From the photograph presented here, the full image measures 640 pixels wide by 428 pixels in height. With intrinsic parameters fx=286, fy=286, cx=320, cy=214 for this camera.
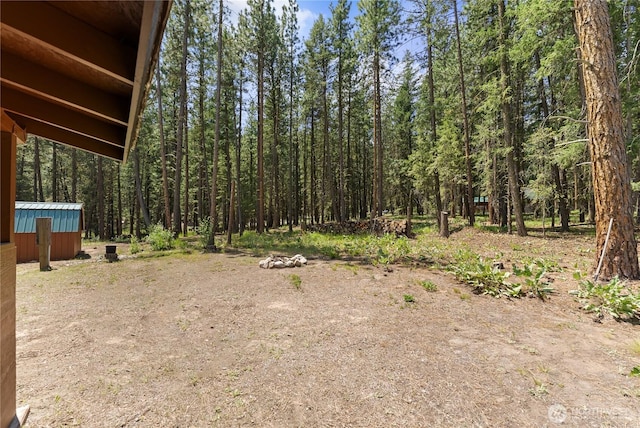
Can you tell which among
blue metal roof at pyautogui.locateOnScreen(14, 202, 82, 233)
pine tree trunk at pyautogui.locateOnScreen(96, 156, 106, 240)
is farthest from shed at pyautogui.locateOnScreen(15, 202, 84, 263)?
pine tree trunk at pyautogui.locateOnScreen(96, 156, 106, 240)

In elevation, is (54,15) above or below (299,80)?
below

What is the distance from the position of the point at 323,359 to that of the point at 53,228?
15006 millimetres

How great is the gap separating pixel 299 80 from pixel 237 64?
15.8 ft

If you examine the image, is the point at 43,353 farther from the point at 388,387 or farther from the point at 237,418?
the point at 388,387

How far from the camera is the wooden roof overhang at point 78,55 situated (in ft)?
4.54

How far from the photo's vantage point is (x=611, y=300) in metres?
4.47

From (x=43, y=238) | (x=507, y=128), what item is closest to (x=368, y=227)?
(x=507, y=128)

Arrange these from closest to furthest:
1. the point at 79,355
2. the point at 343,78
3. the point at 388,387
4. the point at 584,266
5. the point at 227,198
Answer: the point at 388,387, the point at 79,355, the point at 584,266, the point at 343,78, the point at 227,198

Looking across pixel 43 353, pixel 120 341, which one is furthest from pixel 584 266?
pixel 43 353

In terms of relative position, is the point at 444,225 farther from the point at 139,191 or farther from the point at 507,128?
the point at 139,191

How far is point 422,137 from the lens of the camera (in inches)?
752

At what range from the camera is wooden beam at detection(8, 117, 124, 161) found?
9.23ft

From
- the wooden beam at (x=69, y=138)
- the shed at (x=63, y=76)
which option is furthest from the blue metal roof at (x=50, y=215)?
the shed at (x=63, y=76)

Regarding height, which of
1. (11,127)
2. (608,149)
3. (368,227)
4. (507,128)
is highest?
(507,128)
